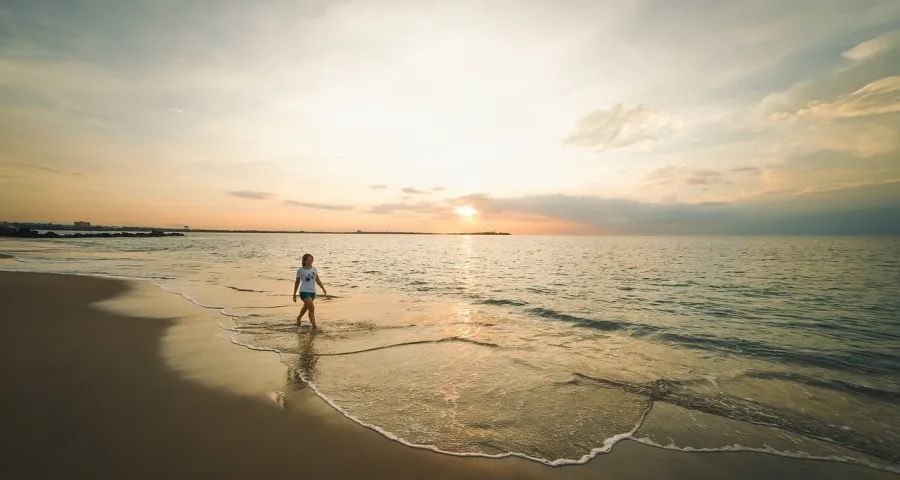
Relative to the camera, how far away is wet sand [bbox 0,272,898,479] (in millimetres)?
4773

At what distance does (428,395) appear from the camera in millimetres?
7574

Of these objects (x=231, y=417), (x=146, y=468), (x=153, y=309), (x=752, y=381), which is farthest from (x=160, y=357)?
(x=752, y=381)

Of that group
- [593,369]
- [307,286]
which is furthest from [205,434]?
[593,369]

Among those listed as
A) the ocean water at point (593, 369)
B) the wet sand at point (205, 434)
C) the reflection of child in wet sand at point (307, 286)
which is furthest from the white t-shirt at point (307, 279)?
the wet sand at point (205, 434)

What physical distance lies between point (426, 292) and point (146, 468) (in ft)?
64.8

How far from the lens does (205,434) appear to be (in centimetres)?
550

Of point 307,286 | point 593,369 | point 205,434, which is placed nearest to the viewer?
point 205,434

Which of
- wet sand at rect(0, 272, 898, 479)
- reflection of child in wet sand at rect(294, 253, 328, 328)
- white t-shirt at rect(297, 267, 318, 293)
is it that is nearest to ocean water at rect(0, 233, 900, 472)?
wet sand at rect(0, 272, 898, 479)

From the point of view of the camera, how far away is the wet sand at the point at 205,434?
15.7ft

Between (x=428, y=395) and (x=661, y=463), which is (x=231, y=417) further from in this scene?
(x=661, y=463)

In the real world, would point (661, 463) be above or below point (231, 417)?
below

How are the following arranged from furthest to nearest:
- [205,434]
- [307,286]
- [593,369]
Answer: [307,286]
[593,369]
[205,434]

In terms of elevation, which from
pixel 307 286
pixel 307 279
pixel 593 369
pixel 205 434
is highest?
pixel 307 279

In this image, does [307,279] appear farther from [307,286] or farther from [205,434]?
[205,434]
